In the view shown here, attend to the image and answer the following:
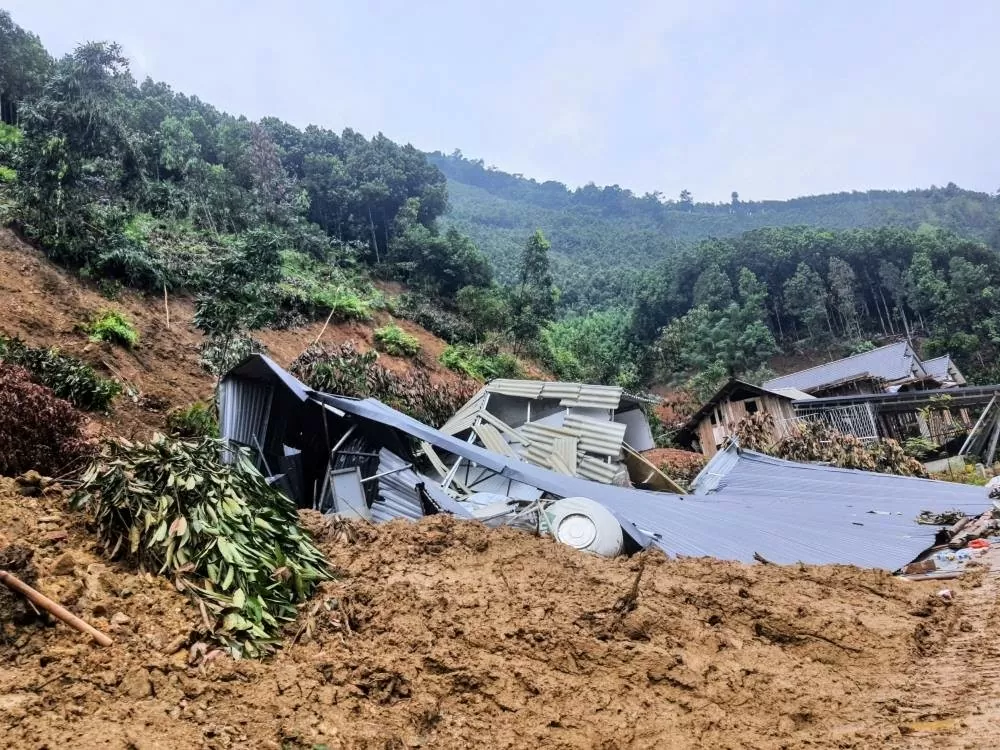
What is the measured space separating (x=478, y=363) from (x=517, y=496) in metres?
17.3

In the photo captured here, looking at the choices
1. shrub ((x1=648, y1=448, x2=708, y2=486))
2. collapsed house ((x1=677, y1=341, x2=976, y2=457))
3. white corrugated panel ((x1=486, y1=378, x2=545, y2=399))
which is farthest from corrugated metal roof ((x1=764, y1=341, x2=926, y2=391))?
white corrugated panel ((x1=486, y1=378, x2=545, y2=399))

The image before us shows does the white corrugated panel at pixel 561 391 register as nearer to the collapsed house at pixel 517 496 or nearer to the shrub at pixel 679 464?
the shrub at pixel 679 464

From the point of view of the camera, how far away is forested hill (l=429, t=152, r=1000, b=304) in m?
77.1

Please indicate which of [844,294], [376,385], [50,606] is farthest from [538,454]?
[844,294]

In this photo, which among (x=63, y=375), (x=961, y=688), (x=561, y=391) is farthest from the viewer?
(x=561, y=391)

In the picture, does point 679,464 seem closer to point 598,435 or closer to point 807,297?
point 598,435

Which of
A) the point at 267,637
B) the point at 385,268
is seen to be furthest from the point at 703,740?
the point at 385,268

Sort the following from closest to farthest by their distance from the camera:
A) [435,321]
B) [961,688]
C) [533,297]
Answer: [961,688] → [435,321] → [533,297]

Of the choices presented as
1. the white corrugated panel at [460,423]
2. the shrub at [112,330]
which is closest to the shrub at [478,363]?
the white corrugated panel at [460,423]

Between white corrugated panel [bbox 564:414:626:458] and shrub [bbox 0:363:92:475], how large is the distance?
9492 millimetres

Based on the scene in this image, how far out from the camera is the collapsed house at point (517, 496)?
712 cm

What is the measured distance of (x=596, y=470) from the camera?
13.5 m

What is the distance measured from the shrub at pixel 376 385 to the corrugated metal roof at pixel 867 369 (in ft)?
61.9

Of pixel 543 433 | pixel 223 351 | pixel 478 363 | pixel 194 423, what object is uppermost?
pixel 223 351
